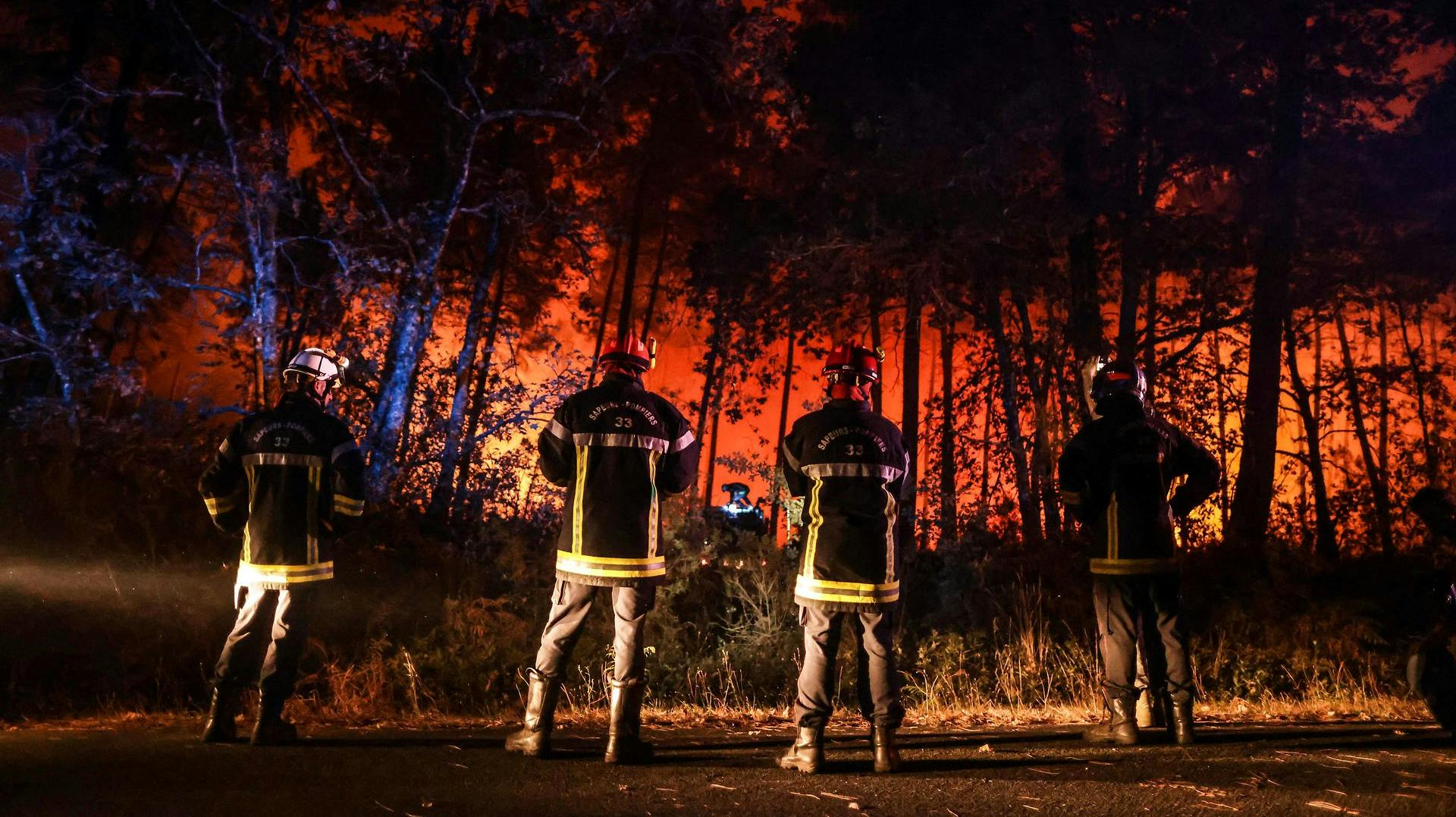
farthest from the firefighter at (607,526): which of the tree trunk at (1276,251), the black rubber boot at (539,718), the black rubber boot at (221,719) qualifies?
the tree trunk at (1276,251)

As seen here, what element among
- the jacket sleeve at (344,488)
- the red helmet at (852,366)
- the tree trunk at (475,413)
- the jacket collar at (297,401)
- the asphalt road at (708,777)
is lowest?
the asphalt road at (708,777)

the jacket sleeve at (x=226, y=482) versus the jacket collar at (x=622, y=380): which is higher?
the jacket collar at (x=622, y=380)

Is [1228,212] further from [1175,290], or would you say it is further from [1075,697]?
A: [1075,697]

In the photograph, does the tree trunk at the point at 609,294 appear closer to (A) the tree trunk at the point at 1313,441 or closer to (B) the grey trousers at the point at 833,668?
(A) the tree trunk at the point at 1313,441

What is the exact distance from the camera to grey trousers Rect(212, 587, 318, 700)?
645 centimetres

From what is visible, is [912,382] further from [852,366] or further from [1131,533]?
[852,366]

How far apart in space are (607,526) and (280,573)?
1.88 meters

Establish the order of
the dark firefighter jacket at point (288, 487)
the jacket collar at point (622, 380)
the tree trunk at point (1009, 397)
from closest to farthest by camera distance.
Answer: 1. the jacket collar at point (622, 380)
2. the dark firefighter jacket at point (288, 487)
3. the tree trunk at point (1009, 397)

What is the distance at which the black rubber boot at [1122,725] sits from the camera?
655cm

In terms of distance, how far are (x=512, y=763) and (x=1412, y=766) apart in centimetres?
444

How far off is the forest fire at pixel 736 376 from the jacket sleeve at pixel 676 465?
3 centimetres

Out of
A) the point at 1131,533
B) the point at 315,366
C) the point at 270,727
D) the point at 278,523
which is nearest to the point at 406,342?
the point at 315,366

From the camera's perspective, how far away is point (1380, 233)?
1639cm

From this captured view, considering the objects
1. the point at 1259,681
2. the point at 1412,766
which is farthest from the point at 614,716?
the point at 1259,681
